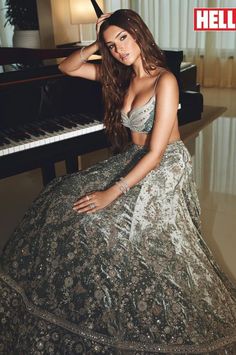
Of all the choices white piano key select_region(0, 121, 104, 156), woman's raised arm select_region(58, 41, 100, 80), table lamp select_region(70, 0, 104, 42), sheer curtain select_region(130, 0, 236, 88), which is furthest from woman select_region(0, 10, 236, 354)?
sheer curtain select_region(130, 0, 236, 88)

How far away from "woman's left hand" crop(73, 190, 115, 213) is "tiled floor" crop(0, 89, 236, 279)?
0.95m

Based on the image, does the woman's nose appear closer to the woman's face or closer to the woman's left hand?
the woman's face

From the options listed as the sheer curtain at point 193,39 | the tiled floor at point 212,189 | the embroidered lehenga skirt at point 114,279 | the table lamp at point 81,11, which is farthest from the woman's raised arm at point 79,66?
the sheer curtain at point 193,39

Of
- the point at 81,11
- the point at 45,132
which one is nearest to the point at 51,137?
the point at 45,132

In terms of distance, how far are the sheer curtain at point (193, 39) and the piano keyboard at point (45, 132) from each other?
4.60 meters

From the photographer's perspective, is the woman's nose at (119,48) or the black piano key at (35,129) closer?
the woman's nose at (119,48)

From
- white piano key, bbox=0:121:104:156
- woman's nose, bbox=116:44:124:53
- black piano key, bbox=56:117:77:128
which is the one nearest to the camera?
woman's nose, bbox=116:44:124:53

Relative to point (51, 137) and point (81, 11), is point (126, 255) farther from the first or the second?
point (81, 11)

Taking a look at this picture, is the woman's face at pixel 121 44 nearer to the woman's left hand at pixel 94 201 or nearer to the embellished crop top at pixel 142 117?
the embellished crop top at pixel 142 117

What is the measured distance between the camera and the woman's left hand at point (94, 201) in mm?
1510

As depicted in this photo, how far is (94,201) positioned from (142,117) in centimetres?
38

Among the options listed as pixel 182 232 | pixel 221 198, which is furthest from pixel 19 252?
pixel 221 198

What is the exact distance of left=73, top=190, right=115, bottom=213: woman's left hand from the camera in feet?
4.95

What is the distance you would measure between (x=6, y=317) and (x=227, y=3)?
5.64 metres
